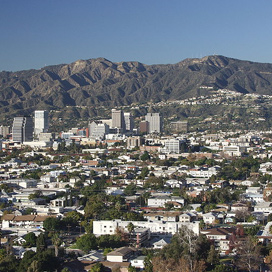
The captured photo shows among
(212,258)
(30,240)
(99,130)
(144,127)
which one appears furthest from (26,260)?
(144,127)

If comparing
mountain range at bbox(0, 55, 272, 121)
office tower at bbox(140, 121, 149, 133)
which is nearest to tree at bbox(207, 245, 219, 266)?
office tower at bbox(140, 121, 149, 133)

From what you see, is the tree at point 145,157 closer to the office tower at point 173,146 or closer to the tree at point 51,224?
the office tower at point 173,146

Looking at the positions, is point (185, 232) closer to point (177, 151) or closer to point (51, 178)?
point (51, 178)

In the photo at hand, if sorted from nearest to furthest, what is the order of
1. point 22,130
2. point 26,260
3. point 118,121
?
point 26,260 → point 22,130 → point 118,121

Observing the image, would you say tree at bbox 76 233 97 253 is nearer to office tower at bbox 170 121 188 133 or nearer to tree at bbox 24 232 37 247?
tree at bbox 24 232 37 247

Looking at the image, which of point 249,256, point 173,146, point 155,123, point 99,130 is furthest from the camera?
point 155,123

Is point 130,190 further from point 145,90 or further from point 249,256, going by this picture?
point 145,90

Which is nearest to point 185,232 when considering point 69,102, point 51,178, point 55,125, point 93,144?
point 51,178

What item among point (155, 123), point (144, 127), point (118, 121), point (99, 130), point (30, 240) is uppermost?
point (118, 121)

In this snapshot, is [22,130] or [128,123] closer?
[22,130]
